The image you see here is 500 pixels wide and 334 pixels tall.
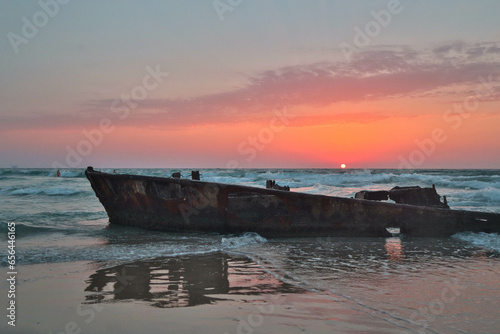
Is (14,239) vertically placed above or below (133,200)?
below

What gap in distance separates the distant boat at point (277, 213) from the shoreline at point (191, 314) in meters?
3.21

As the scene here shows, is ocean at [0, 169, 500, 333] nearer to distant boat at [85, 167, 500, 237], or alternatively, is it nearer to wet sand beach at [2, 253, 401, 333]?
wet sand beach at [2, 253, 401, 333]

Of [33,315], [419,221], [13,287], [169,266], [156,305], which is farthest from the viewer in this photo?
[419,221]

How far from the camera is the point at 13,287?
4066 mm

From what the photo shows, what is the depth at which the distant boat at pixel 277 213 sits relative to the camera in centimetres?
719

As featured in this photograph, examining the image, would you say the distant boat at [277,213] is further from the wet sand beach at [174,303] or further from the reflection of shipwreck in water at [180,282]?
the wet sand beach at [174,303]

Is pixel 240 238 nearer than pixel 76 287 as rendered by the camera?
No

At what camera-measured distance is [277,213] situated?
23.8 ft

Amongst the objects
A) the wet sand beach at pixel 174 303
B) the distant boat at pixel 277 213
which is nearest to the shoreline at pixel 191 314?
the wet sand beach at pixel 174 303

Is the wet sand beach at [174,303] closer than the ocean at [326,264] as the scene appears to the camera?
Yes

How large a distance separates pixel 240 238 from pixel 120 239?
2.12 m

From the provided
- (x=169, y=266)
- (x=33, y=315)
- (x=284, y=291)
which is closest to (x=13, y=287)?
(x=33, y=315)

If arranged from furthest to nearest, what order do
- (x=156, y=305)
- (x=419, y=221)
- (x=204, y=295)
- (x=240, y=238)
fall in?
1. (x=419, y=221)
2. (x=240, y=238)
3. (x=204, y=295)
4. (x=156, y=305)

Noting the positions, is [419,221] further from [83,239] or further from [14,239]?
[14,239]
